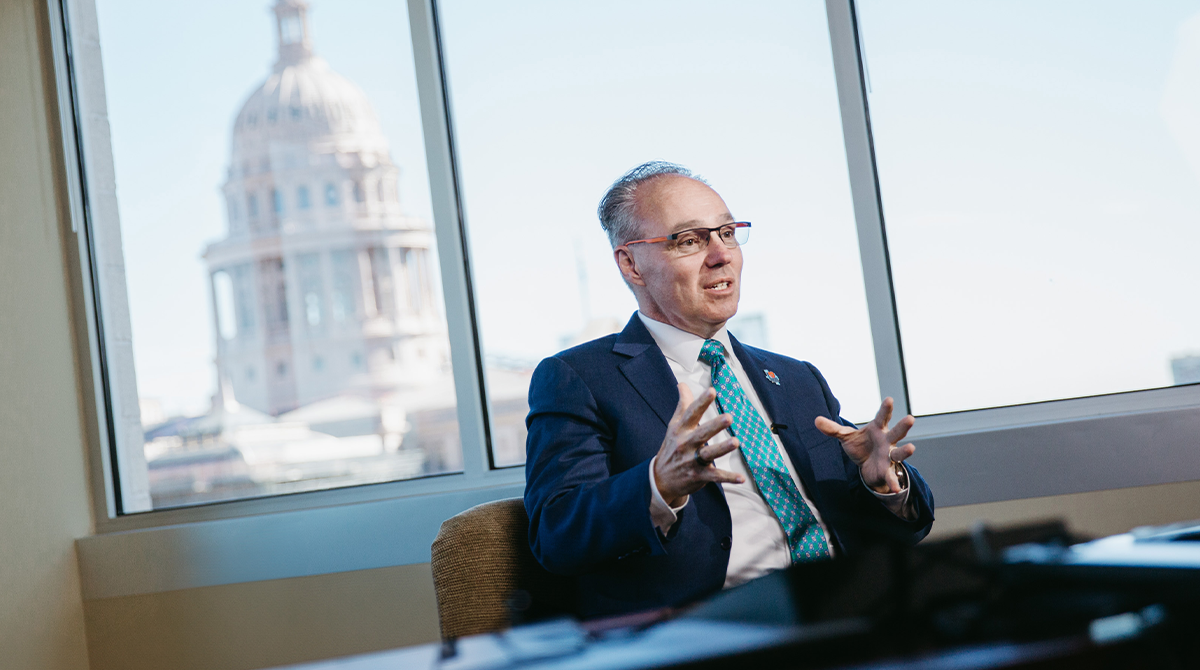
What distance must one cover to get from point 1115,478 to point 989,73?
1.20 metres

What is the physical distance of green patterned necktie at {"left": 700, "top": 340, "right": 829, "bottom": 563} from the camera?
1.61 m

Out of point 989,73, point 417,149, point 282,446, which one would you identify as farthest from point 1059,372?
point 282,446

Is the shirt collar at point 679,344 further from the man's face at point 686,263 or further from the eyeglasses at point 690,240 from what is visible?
the eyeglasses at point 690,240

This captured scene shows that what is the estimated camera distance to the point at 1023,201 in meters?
2.60

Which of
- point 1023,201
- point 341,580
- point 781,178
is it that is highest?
point 781,178

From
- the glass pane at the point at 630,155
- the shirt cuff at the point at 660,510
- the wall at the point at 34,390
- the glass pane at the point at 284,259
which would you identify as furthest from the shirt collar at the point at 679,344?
the wall at the point at 34,390

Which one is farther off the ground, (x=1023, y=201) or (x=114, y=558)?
(x=1023, y=201)

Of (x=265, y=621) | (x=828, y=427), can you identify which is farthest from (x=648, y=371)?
(x=265, y=621)

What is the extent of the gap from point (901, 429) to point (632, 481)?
0.46 m

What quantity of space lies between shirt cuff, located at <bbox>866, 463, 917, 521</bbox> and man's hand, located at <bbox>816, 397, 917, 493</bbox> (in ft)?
0.04

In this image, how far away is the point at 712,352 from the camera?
1.80m

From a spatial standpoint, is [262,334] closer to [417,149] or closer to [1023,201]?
[417,149]

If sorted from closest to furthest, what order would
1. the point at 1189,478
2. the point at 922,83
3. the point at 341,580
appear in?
the point at 1189,478, the point at 341,580, the point at 922,83

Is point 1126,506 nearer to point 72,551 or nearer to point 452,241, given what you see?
point 452,241
